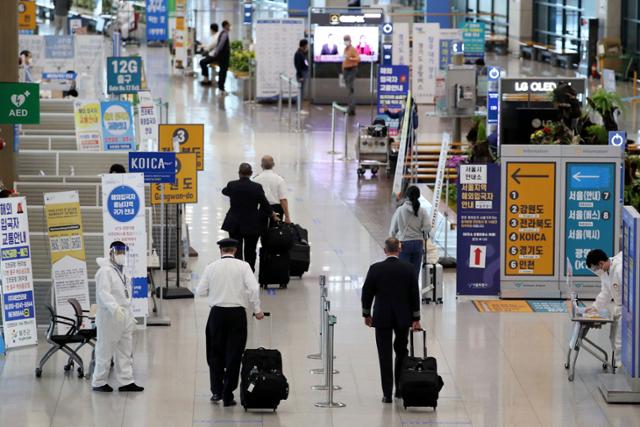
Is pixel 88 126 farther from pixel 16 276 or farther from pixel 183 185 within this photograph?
pixel 16 276

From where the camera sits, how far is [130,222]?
1567cm

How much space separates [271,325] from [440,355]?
2.19 meters

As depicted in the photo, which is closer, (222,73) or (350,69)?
(350,69)

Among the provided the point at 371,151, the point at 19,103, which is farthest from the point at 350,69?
the point at 19,103

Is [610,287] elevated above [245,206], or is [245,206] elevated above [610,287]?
[245,206]

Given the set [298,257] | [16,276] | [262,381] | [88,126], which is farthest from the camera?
[88,126]

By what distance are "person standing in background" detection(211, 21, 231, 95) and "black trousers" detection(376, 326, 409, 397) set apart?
25727 millimetres

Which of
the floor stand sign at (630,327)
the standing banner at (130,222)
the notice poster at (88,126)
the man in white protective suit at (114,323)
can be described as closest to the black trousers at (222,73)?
the notice poster at (88,126)

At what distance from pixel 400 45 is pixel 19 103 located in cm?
1948

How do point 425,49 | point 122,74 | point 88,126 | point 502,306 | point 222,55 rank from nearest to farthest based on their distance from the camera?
point 502,306 < point 88,126 < point 122,74 < point 425,49 < point 222,55

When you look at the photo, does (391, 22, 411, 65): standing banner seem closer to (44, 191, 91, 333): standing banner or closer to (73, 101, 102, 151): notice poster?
(73, 101, 102, 151): notice poster

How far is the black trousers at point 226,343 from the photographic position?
13047mm

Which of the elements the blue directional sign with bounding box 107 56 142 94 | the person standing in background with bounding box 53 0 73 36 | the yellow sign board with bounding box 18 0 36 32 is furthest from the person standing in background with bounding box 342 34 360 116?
the person standing in background with bounding box 53 0 73 36

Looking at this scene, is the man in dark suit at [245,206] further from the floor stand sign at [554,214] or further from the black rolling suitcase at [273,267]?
the floor stand sign at [554,214]
